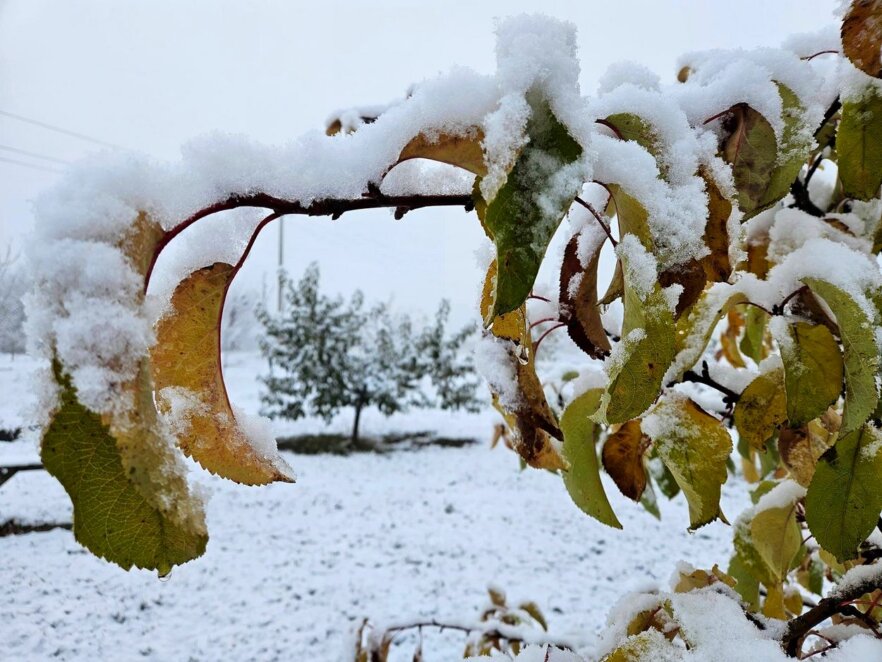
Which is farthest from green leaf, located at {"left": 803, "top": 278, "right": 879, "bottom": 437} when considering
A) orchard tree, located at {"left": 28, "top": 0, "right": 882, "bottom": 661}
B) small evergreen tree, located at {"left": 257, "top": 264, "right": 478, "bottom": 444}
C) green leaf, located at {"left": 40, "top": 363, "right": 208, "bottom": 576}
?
small evergreen tree, located at {"left": 257, "top": 264, "right": 478, "bottom": 444}

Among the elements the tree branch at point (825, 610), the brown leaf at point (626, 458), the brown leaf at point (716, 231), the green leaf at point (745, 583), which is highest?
the brown leaf at point (716, 231)

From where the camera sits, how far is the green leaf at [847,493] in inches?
14.2

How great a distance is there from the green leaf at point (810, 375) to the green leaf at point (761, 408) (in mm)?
85

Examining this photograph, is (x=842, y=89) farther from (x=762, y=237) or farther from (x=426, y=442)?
(x=426, y=442)

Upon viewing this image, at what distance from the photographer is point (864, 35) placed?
359 mm

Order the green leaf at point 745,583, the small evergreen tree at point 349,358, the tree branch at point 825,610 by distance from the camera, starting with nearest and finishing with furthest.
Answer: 1. the tree branch at point 825,610
2. the green leaf at point 745,583
3. the small evergreen tree at point 349,358

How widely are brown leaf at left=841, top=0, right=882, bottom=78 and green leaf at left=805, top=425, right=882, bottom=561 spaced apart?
0.23 metres

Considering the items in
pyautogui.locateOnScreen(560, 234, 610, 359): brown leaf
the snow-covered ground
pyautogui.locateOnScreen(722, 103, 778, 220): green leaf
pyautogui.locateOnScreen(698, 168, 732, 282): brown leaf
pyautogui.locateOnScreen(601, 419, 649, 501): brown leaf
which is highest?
pyautogui.locateOnScreen(722, 103, 778, 220): green leaf

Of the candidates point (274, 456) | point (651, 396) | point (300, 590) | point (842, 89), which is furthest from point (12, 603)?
point (842, 89)

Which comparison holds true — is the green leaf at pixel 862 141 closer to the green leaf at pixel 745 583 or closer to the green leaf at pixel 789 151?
the green leaf at pixel 789 151

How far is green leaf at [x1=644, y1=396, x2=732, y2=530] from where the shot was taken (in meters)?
0.40

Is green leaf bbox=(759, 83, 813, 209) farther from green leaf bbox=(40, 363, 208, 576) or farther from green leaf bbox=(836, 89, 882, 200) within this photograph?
green leaf bbox=(40, 363, 208, 576)

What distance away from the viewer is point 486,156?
8.6 inches

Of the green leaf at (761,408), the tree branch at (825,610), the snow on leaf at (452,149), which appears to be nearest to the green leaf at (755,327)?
the green leaf at (761,408)
